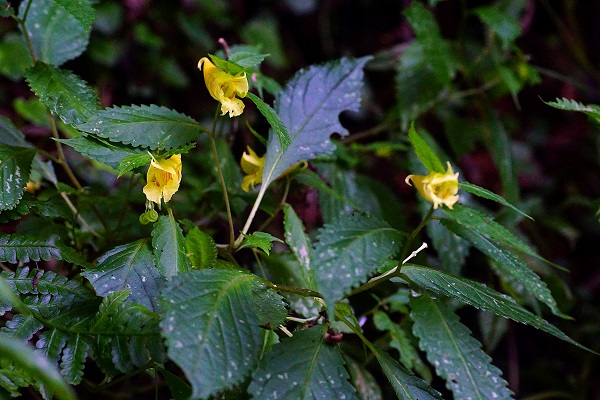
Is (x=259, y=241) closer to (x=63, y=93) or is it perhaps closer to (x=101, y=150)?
(x=101, y=150)

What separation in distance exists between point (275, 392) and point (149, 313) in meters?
0.16

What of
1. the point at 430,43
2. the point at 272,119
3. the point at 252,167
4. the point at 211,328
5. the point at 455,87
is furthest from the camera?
the point at 455,87

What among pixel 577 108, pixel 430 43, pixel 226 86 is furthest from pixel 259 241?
pixel 430 43

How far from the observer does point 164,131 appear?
729 mm

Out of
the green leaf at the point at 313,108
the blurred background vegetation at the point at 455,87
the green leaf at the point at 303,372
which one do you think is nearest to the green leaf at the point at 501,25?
the blurred background vegetation at the point at 455,87

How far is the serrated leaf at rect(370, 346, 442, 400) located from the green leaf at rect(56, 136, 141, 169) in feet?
1.27

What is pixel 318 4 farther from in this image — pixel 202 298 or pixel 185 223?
pixel 202 298

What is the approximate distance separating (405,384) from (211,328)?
0.25m

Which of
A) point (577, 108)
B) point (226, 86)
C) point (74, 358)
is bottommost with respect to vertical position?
point (74, 358)

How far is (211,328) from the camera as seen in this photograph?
1.85 feet

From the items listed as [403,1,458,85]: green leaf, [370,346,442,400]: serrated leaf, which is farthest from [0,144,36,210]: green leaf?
[403,1,458,85]: green leaf

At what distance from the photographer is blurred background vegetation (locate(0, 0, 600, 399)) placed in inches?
53.0

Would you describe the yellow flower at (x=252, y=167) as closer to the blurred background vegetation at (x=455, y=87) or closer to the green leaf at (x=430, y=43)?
the blurred background vegetation at (x=455, y=87)

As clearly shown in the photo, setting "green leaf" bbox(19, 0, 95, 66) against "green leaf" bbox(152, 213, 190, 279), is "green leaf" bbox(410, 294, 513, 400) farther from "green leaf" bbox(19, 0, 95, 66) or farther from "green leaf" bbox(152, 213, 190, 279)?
"green leaf" bbox(19, 0, 95, 66)
